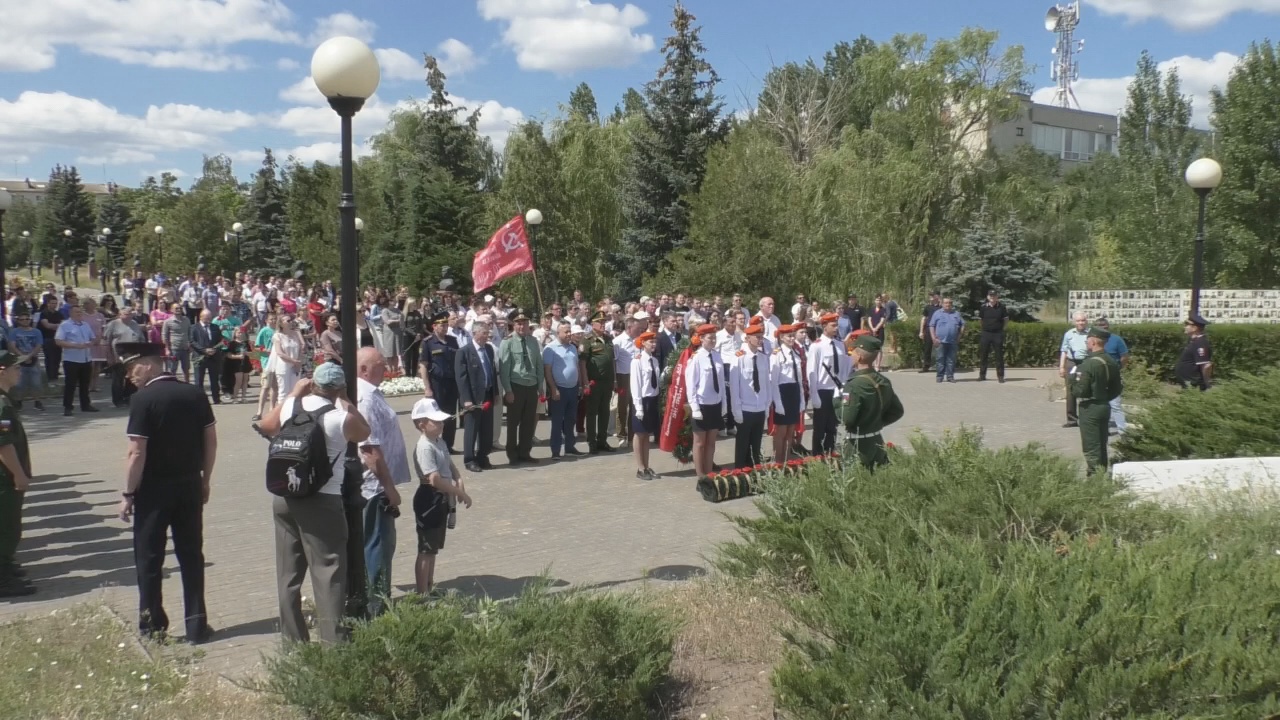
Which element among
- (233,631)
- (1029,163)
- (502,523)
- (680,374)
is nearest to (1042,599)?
(233,631)

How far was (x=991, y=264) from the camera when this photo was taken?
28781 mm

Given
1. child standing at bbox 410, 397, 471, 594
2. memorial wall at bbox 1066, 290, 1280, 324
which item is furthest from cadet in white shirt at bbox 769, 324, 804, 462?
memorial wall at bbox 1066, 290, 1280, 324

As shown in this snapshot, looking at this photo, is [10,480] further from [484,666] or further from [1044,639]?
[1044,639]

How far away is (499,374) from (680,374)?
99.8 inches

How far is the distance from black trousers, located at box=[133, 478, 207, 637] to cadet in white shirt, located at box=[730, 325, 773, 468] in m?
6.01

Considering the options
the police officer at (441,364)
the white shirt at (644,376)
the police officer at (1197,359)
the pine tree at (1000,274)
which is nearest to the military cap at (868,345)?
the white shirt at (644,376)

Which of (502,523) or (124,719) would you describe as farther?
(502,523)

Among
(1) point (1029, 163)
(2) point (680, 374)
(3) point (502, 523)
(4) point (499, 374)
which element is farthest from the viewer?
(1) point (1029, 163)

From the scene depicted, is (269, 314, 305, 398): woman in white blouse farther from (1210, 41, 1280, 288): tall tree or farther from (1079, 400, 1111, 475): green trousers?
(1210, 41, 1280, 288): tall tree

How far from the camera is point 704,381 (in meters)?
10.6

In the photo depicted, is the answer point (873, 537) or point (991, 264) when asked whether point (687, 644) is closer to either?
point (873, 537)

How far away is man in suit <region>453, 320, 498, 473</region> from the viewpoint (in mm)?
11922

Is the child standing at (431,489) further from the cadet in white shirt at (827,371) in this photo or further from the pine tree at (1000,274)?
the pine tree at (1000,274)

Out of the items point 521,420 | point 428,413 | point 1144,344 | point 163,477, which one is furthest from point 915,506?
point 1144,344
